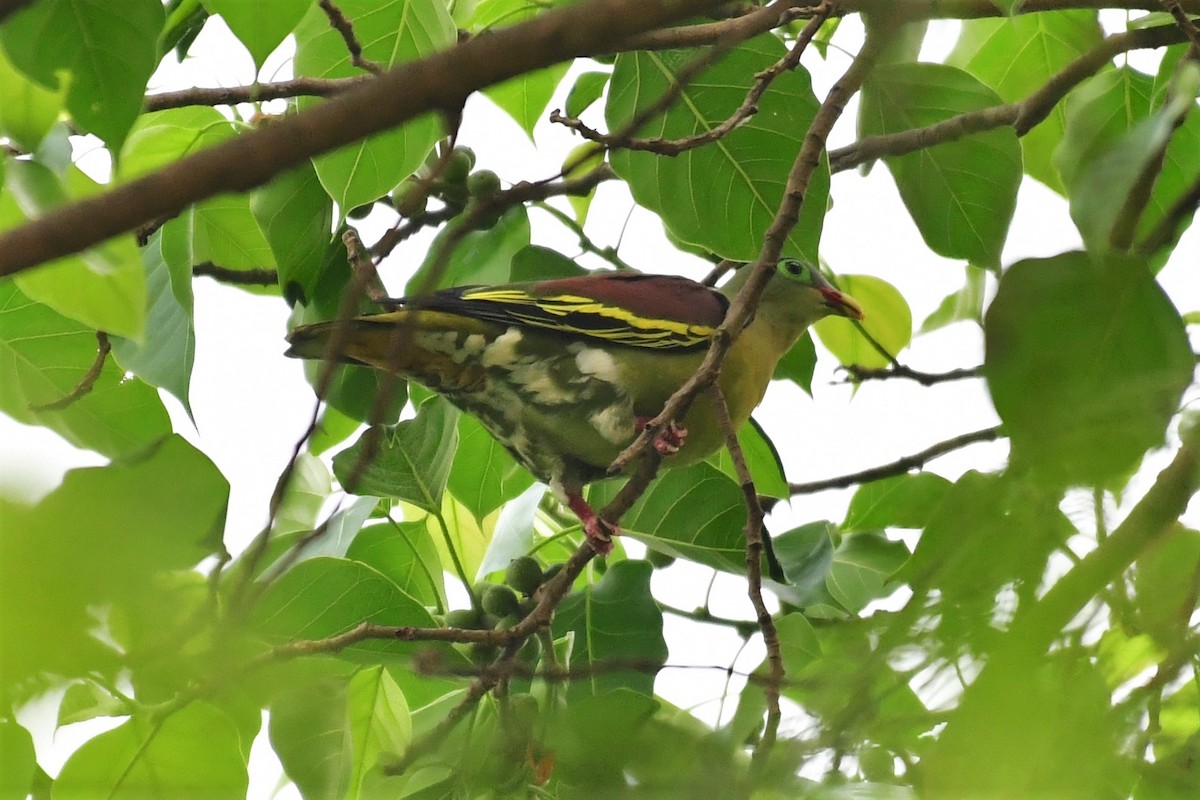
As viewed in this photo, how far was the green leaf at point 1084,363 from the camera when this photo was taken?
794 mm

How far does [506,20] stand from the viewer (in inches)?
96.6

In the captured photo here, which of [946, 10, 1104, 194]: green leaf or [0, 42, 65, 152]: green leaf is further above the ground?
[946, 10, 1104, 194]: green leaf

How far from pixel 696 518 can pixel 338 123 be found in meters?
1.77

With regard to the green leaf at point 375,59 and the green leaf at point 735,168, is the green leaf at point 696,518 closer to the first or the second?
the green leaf at point 735,168

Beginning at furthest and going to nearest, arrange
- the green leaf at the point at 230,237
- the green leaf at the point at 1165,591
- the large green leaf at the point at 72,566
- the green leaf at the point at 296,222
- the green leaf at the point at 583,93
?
1. the green leaf at the point at 583,93
2. the green leaf at the point at 230,237
3. the green leaf at the point at 296,222
4. the green leaf at the point at 1165,591
5. the large green leaf at the point at 72,566

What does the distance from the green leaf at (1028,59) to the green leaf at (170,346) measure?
1669 mm

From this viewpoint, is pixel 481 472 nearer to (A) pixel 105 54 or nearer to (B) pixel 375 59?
(B) pixel 375 59

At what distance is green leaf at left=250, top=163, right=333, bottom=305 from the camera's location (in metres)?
2.18

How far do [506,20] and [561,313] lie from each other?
0.66 metres

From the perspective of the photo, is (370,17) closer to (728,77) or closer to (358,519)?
(728,77)

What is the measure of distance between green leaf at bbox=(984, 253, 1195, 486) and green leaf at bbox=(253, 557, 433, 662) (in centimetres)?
130

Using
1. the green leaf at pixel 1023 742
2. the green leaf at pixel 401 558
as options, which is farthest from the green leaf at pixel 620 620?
the green leaf at pixel 1023 742

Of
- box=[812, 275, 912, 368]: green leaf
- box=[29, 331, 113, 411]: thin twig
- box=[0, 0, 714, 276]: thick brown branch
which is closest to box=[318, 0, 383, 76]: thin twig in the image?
box=[29, 331, 113, 411]: thin twig

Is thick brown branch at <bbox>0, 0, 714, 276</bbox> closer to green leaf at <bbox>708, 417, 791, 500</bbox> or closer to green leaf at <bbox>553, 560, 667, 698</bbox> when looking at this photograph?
green leaf at <bbox>553, 560, 667, 698</bbox>
